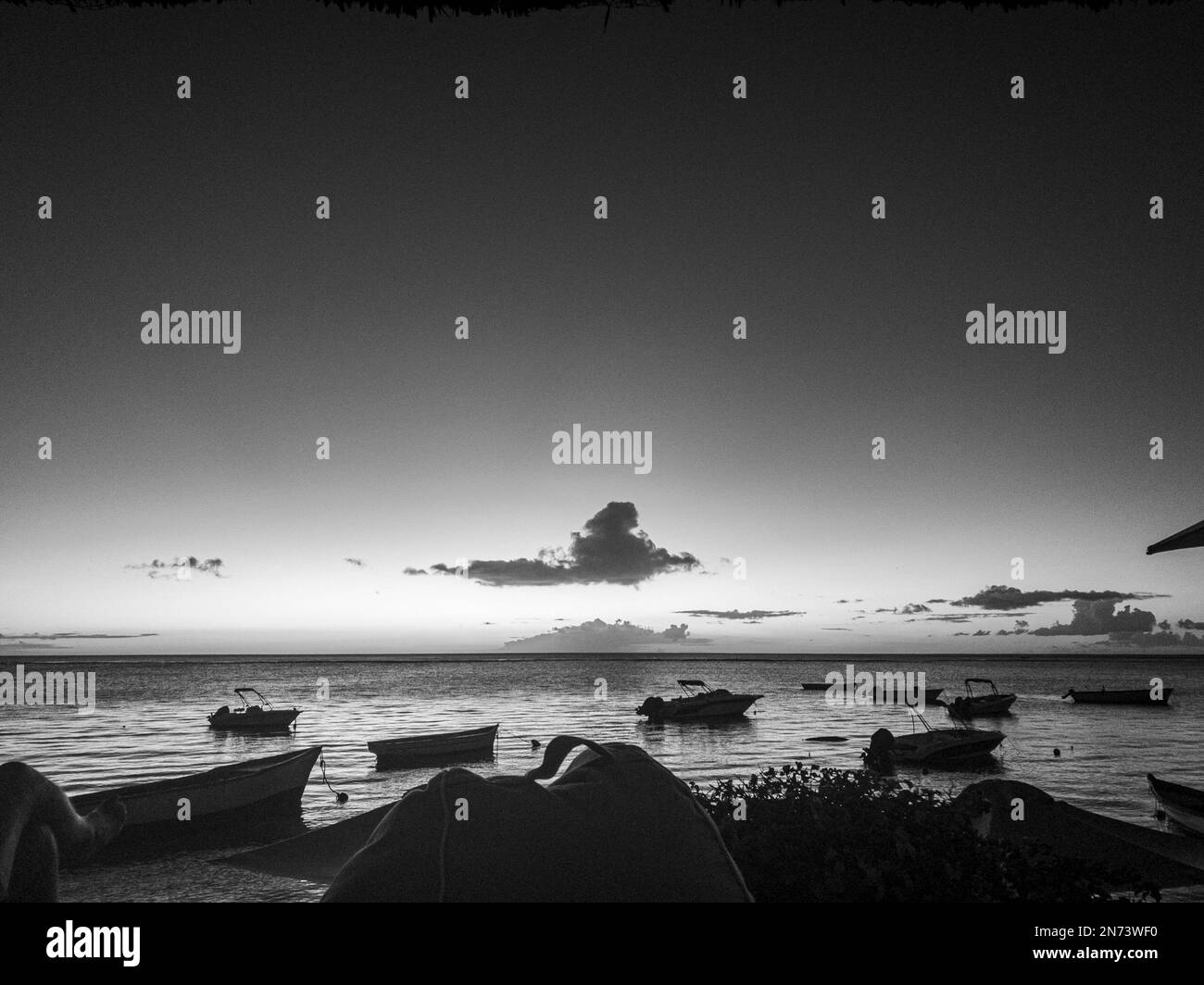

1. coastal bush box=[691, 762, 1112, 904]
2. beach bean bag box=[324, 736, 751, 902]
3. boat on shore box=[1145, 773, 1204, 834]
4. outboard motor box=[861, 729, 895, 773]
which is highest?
beach bean bag box=[324, 736, 751, 902]

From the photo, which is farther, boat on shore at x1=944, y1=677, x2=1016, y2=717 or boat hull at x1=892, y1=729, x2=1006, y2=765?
boat on shore at x1=944, y1=677, x2=1016, y2=717

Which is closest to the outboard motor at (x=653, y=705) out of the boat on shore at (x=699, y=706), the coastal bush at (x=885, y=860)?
the boat on shore at (x=699, y=706)

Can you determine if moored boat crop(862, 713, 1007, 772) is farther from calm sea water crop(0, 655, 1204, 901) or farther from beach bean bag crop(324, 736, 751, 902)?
beach bean bag crop(324, 736, 751, 902)

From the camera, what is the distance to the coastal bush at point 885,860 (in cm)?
315

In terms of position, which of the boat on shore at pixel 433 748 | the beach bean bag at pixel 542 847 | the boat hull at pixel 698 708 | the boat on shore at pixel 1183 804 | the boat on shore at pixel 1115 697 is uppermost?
the beach bean bag at pixel 542 847

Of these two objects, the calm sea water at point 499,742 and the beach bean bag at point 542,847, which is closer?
the beach bean bag at point 542,847

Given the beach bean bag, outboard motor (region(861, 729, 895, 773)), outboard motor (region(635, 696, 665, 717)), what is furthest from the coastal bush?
outboard motor (region(635, 696, 665, 717))

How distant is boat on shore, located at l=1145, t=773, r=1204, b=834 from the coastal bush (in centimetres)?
1668

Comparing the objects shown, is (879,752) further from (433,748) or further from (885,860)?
(885,860)

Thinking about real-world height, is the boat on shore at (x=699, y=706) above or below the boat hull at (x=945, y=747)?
below

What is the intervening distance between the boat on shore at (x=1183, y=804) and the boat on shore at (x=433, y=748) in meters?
27.1

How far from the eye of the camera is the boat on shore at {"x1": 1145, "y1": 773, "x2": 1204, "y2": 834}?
15.8 metres

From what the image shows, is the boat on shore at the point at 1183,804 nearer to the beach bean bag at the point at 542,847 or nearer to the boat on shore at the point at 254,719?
the beach bean bag at the point at 542,847
